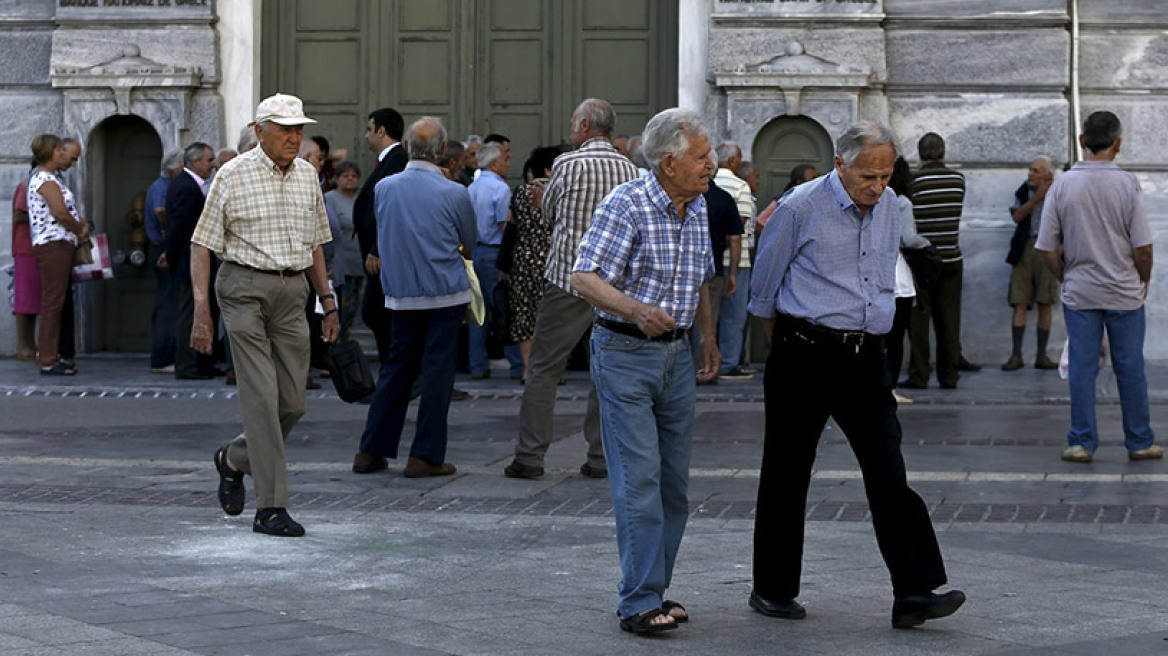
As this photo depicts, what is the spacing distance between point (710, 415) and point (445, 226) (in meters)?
→ 3.57

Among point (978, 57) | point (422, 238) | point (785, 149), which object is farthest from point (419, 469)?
point (978, 57)

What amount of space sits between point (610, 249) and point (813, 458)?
0.97 m

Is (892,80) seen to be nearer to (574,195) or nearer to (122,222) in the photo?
(122,222)

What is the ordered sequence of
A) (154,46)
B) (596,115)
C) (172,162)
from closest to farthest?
1. (596,115)
2. (172,162)
3. (154,46)

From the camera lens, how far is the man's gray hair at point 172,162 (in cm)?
1617

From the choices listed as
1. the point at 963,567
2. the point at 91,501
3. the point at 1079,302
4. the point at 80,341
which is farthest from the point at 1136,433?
the point at 80,341

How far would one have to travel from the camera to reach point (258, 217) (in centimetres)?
862

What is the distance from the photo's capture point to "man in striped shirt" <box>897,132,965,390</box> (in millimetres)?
15000

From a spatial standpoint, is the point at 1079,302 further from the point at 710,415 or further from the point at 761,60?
the point at 761,60

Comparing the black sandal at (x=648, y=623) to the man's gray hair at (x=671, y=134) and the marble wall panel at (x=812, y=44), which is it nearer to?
the man's gray hair at (x=671, y=134)

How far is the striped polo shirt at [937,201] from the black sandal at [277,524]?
765cm

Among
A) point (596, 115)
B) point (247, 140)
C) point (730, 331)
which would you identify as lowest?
point (730, 331)

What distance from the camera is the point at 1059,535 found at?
27.9ft

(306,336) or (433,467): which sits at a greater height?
(306,336)
